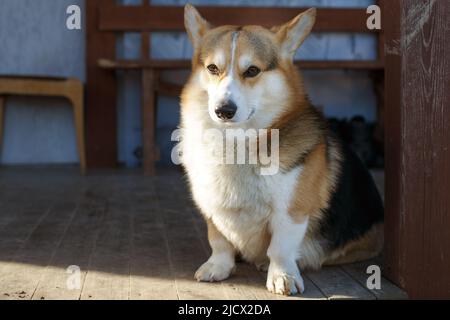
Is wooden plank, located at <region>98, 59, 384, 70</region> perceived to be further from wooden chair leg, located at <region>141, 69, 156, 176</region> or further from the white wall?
the white wall

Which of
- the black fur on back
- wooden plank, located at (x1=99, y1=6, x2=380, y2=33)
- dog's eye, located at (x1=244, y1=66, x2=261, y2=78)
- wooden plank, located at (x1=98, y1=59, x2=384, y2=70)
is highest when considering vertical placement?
wooden plank, located at (x1=99, y1=6, x2=380, y2=33)

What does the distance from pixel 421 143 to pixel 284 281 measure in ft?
2.47

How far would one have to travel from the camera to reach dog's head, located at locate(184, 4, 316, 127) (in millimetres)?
2475

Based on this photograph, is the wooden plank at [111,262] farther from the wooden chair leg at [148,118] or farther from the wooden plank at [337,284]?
the wooden chair leg at [148,118]

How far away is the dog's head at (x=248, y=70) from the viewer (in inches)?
97.4

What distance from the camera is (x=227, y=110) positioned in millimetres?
2422

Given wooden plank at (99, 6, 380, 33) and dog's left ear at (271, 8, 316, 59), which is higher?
wooden plank at (99, 6, 380, 33)

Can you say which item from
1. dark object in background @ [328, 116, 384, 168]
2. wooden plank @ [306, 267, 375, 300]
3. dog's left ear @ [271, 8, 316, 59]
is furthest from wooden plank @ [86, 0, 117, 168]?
wooden plank @ [306, 267, 375, 300]

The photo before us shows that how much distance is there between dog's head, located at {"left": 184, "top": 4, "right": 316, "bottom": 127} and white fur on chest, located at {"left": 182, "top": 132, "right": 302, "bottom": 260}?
0.21 metres

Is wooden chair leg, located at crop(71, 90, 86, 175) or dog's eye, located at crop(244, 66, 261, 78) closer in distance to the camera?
dog's eye, located at crop(244, 66, 261, 78)

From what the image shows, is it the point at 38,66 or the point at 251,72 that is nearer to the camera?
the point at 251,72

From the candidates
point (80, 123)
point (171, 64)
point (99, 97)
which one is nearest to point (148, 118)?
point (171, 64)

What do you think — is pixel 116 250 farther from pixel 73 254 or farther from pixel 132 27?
pixel 132 27
